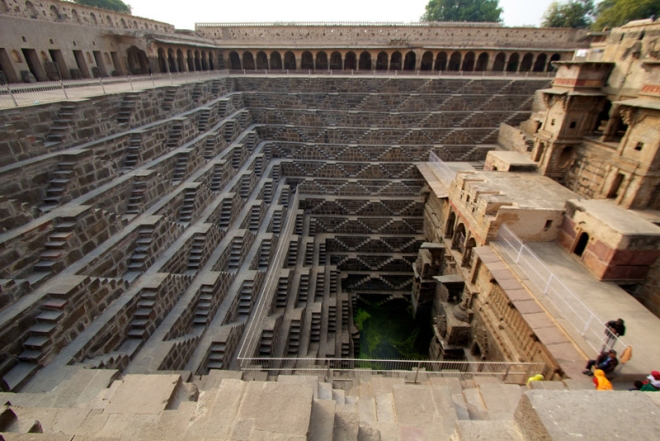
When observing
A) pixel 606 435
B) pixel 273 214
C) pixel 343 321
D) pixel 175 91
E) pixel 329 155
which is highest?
pixel 175 91

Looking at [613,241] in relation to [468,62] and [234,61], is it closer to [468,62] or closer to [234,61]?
[468,62]

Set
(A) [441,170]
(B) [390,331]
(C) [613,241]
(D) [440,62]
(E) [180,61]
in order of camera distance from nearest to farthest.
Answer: (C) [613,241] → (B) [390,331] → (A) [441,170] → (E) [180,61] → (D) [440,62]

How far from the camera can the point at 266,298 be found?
1038 centimetres

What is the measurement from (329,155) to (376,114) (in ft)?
12.0

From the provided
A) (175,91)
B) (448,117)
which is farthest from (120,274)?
(448,117)

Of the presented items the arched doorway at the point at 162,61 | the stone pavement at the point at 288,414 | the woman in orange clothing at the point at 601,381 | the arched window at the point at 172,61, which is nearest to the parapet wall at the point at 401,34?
the arched window at the point at 172,61

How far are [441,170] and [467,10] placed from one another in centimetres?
3591

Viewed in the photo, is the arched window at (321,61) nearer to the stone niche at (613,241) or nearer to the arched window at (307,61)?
the arched window at (307,61)

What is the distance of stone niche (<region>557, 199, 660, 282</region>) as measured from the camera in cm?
821

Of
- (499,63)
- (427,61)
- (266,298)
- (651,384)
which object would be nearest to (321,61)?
(427,61)

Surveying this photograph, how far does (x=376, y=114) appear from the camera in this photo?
18391 mm

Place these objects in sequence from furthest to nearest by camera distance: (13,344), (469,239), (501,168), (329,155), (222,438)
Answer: (329,155), (501,168), (469,239), (13,344), (222,438)

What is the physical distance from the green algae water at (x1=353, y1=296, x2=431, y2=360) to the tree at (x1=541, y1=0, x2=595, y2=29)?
35.4 meters

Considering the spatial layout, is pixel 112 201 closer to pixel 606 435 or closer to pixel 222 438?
pixel 222 438
